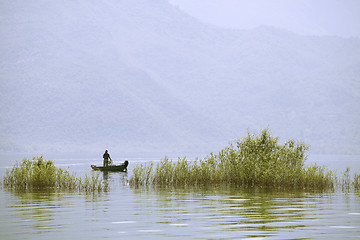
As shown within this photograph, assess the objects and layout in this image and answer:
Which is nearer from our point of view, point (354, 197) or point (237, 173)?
point (354, 197)

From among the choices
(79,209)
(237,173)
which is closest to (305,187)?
(237,173)

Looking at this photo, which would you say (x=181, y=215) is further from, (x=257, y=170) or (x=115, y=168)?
(x=115, y=168)

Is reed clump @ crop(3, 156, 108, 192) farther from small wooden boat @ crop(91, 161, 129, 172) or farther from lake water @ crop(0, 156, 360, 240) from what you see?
small wooden boat @ crop(91, 161, 129, 172)

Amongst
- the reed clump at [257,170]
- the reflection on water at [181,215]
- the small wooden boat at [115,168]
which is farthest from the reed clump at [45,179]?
the small wooden boat at [115,168]

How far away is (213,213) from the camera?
17.7 meters

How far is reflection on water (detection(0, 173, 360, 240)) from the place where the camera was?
13.9m

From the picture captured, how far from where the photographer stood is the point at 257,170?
87.9 ft

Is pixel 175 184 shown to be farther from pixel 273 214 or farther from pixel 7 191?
pixel 273 214

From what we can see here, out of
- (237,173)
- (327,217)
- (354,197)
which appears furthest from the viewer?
(237,173)

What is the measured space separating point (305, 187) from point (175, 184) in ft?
20.6

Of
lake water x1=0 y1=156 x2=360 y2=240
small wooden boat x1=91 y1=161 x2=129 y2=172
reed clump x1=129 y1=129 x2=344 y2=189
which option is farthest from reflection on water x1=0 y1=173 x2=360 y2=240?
small wooden boat x1=91 y1=161 x2=129 y2=172

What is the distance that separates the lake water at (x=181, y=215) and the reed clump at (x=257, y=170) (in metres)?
1.73

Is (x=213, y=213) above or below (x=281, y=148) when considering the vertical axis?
below

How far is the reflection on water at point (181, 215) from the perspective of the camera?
45.5 ft
